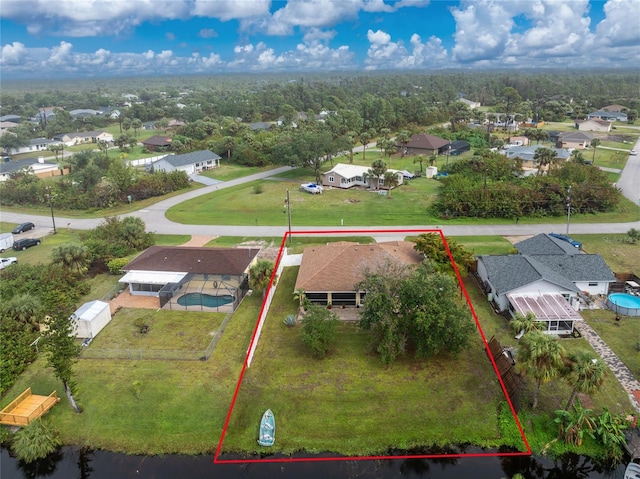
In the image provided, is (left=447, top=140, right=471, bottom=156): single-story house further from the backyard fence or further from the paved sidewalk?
the paved sidewalk

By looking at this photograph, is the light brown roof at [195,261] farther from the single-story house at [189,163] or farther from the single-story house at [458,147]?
the single-story house at [458,147]

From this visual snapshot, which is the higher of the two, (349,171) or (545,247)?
(349,171)

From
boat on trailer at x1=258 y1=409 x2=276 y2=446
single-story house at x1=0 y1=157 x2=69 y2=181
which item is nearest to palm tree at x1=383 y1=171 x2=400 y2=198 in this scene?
boat on trailer at x1=258 y1=409 x2=276 y2=446

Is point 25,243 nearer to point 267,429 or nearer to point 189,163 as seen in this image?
point 189,163

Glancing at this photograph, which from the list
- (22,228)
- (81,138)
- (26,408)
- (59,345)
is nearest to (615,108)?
(81,138)

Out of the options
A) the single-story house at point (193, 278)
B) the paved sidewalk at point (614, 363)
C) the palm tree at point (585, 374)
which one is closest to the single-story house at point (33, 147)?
the single-story house at point (193, 278)

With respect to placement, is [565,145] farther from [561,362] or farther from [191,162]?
[561,362]

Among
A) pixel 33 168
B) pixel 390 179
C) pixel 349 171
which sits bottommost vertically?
pixel 390 179
